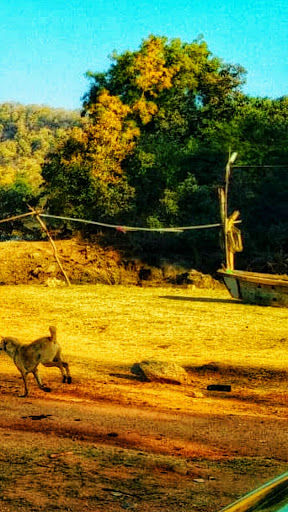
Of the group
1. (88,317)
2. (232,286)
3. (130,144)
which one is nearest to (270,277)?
(232,286)

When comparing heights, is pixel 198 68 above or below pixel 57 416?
above

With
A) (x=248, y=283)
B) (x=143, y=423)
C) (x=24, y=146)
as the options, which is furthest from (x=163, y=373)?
(x=24, y=146)

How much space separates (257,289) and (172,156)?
18327 mm

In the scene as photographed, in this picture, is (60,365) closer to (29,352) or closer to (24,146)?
(29,352)

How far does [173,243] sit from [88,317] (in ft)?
66.4

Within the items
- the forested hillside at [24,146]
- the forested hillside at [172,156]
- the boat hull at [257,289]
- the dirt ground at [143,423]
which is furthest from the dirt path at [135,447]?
the forested hillside at [24,146]

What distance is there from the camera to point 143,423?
28.4ft

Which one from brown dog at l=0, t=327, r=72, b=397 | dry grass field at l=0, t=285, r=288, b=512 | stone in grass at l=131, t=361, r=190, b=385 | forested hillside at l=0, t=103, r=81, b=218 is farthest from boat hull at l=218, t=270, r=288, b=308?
forested hillside at l=0, t=103, r=81, b=218

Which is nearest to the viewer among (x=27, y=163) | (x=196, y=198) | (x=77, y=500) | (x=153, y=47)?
(x=77, y=500)

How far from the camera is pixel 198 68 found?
50.1 meters

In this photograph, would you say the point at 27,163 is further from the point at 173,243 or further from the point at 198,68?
the point at 173,243

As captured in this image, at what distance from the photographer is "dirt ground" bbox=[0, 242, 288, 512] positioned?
589 centimetres

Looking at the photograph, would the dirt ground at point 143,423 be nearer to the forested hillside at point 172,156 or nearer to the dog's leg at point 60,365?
the dog's leg at point 60,365

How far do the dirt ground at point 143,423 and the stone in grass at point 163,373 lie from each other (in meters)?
0.25
